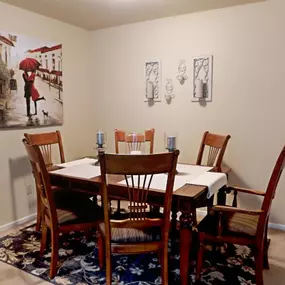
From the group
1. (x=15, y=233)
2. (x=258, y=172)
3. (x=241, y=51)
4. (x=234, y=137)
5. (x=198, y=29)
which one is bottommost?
(x=15, y=233)

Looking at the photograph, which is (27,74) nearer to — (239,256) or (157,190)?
(157,190)

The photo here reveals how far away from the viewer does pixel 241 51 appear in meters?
3.15

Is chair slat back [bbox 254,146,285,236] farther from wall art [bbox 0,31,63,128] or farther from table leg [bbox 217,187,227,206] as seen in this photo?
wall art [bbox 0,31,63,128]

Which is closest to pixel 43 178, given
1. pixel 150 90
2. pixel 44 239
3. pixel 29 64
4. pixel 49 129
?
pixel 44 239

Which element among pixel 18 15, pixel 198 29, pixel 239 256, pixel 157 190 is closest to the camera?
pixel 157 190

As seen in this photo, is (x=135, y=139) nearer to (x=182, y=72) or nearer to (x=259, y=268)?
(x=182, y=72)

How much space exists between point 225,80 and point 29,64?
2118 millimetres

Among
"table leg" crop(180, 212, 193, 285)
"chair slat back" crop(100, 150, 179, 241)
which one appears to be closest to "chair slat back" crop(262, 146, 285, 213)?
"table leg" crop(180, 212, 193, 285)

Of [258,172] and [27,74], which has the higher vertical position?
[27,74]

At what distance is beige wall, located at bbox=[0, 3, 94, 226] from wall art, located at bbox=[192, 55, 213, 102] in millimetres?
1524

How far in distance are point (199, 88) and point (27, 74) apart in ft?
6.15

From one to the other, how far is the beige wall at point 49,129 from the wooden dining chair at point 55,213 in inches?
36.7

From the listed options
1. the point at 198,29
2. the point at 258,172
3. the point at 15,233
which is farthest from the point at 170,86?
the point at 15,233

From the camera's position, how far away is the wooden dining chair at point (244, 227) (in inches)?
75.9
